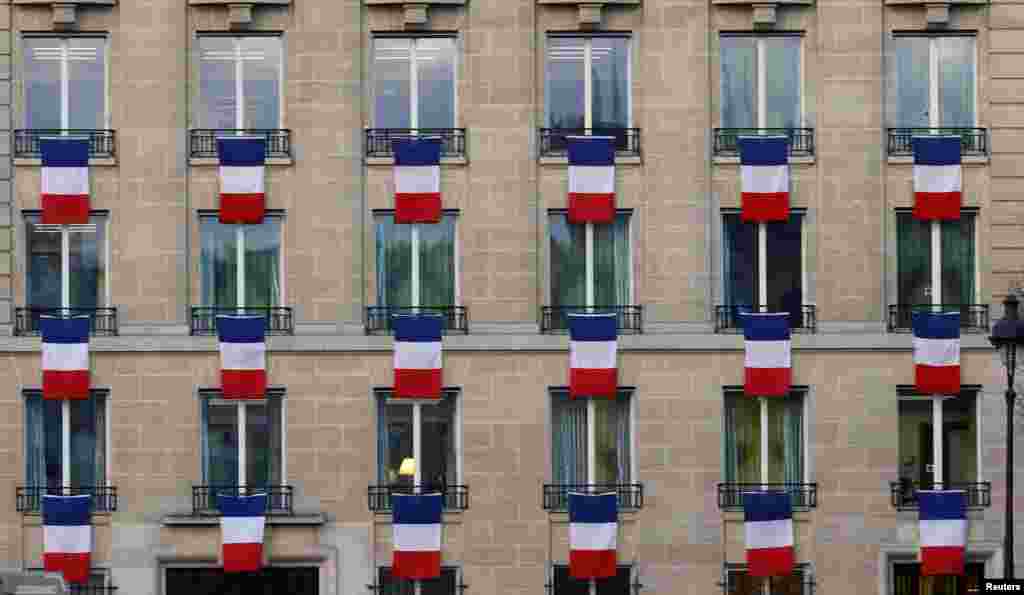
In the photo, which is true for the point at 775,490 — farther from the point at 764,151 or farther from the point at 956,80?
the point at 956,80

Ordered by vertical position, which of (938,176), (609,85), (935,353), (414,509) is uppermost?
(609,85)

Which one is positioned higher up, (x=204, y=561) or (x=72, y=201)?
(x=72, y=201)

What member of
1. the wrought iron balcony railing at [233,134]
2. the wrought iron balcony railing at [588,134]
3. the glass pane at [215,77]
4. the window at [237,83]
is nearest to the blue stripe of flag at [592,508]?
the wrought iron balcony railing at [588,134]

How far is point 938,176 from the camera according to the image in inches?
1777

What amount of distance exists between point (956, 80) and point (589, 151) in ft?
24.5

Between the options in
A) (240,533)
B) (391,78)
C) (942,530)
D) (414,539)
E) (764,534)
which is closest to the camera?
(240,533)

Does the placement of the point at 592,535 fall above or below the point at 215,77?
below

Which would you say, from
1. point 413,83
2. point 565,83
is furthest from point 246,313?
point 565,83

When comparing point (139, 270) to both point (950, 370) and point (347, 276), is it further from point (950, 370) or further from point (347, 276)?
point (950, 370)

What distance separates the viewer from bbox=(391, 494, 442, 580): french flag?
44562mm

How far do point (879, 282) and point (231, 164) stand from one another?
12.8 meters

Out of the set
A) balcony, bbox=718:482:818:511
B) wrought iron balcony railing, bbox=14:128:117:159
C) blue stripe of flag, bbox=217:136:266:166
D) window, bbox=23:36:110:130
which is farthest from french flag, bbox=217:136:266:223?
balcony, bbox=718:482:818:511

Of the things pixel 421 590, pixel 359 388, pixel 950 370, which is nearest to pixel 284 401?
pixel 359 388

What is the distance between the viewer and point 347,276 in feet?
148
